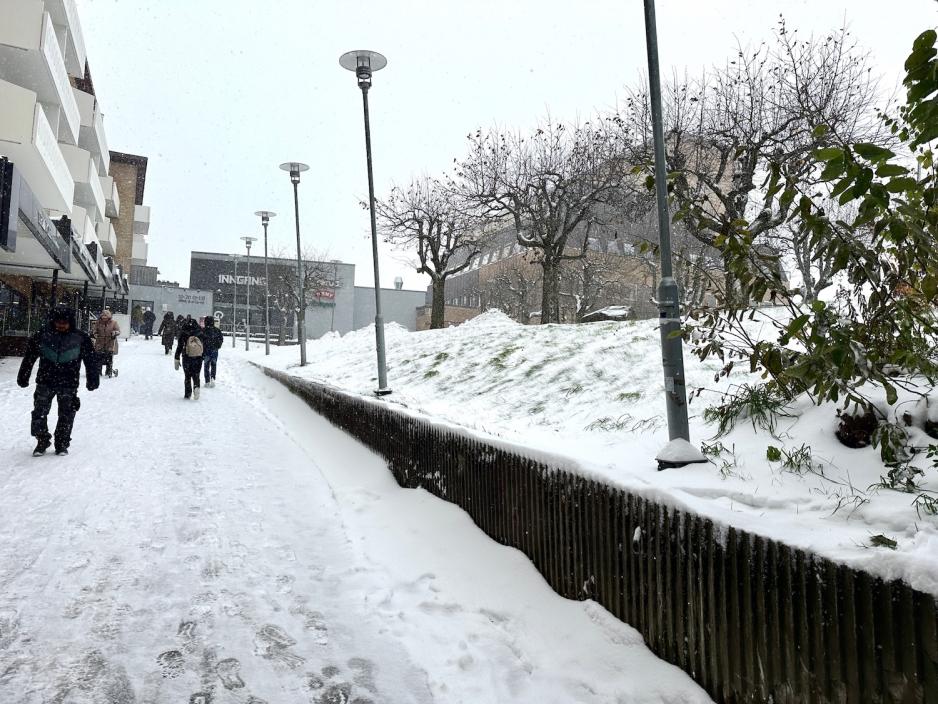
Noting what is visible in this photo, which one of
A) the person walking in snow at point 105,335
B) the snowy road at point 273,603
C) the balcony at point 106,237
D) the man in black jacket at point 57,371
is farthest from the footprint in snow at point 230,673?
the balcony at point 106,237

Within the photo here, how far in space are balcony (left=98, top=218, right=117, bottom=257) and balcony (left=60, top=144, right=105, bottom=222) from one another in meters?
3.12

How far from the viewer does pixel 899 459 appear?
308 centimetres

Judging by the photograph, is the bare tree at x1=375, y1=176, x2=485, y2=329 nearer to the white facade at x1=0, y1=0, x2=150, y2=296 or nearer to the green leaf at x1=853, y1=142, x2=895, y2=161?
the white facade at x1=0, y1=0, x2=150, y2=296

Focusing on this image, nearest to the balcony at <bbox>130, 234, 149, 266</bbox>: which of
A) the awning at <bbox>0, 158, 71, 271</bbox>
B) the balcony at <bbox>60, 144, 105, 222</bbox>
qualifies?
the balcony at <bbox>60, 144, 105, 222</bbox>

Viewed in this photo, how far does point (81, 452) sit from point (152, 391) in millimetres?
6929

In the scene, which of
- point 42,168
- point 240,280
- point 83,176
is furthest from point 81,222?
point 240,280

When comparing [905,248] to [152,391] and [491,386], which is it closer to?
[491,386]

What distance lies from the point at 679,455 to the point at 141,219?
55.8 meters

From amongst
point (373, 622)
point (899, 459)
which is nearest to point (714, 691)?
point (899, 459)

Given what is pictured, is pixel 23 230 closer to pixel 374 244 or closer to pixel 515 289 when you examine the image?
pixel 374 244

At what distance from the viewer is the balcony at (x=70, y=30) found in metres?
21.0

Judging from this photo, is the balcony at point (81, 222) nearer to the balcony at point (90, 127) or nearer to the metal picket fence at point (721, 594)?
the balcony at point (90, 127)

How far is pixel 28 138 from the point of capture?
15203 millimetres

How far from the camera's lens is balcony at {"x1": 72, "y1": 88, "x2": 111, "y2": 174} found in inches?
1125
